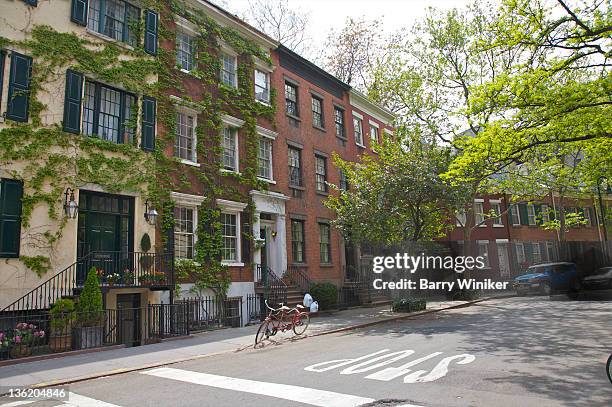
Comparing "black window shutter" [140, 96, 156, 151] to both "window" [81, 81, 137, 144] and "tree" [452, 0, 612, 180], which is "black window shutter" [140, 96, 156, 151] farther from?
"tree" [452, 0, 612, 180]

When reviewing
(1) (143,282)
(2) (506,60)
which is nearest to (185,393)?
(1) (143,282)

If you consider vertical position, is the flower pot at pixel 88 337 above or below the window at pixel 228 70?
below

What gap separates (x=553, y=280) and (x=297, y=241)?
14350 mm

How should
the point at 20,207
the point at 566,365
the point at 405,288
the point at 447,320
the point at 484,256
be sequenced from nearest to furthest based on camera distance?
the point at 566,365 → the point at 20,207 → the point at 447,320 → the point at 405,288 → the point at 484,256

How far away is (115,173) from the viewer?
45.6ft

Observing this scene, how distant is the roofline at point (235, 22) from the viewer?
59.4ft

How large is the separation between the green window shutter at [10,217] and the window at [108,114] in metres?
2.77

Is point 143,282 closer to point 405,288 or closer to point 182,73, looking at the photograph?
point 182,73

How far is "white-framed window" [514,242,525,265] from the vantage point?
3709 cm

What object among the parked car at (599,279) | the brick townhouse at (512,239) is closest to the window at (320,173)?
the parked car at (599,279)

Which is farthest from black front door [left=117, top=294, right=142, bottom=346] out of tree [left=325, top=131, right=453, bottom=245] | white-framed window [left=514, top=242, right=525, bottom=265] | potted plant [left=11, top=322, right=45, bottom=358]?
white-framed window [left=514, top=242, right=525, bottom=265]

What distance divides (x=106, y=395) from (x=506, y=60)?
80.5 ft

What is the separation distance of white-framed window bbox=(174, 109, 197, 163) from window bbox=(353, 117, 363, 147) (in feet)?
41.4

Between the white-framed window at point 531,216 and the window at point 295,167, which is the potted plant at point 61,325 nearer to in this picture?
the window at point 295,167
